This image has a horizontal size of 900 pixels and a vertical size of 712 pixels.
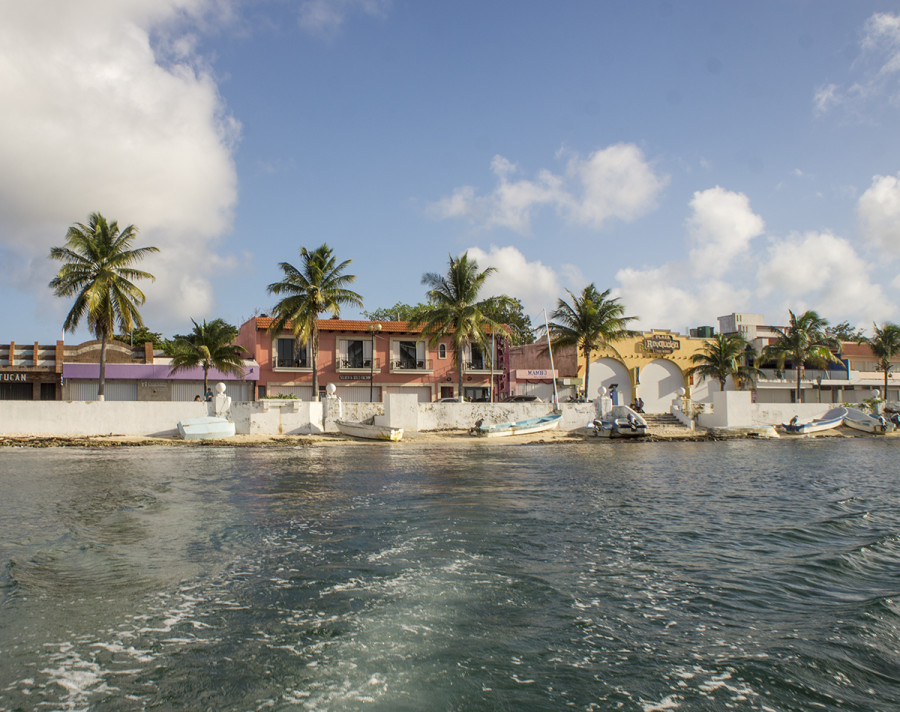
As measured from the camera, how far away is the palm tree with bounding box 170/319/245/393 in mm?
39750

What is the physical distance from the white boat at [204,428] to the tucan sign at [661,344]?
34.1m

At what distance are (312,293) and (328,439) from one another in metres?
9.63

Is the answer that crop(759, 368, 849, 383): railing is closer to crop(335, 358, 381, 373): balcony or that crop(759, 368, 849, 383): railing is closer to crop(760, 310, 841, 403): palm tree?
crop(760, 310, 841, 403): palm tree

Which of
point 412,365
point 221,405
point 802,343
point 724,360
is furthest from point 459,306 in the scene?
point 802,343

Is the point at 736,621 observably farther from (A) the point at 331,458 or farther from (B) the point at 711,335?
(B) the point at 711,335

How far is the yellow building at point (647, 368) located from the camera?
168 ft

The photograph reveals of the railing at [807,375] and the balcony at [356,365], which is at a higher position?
the balcony at [356,365]

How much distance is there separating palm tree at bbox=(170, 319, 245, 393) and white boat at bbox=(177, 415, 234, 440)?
8211 mm

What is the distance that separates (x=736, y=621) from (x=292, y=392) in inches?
1636

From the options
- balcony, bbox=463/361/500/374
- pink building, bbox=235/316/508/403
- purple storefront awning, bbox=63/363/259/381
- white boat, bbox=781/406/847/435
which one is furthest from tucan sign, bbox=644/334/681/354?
purple storefront awning, bbox=63/363/259/381

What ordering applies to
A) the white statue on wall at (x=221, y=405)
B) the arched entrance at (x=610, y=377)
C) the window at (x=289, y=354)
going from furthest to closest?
the arched entrance at (x=610, y=377), the window at (x=289, y=354), the white statue on wall at (x=221, y=405)

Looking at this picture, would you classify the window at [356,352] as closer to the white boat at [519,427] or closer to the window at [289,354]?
the window at [289,354]

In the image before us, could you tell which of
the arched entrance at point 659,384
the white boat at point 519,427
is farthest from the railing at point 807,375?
the white boat at point 519,427

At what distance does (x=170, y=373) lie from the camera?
140 feet
